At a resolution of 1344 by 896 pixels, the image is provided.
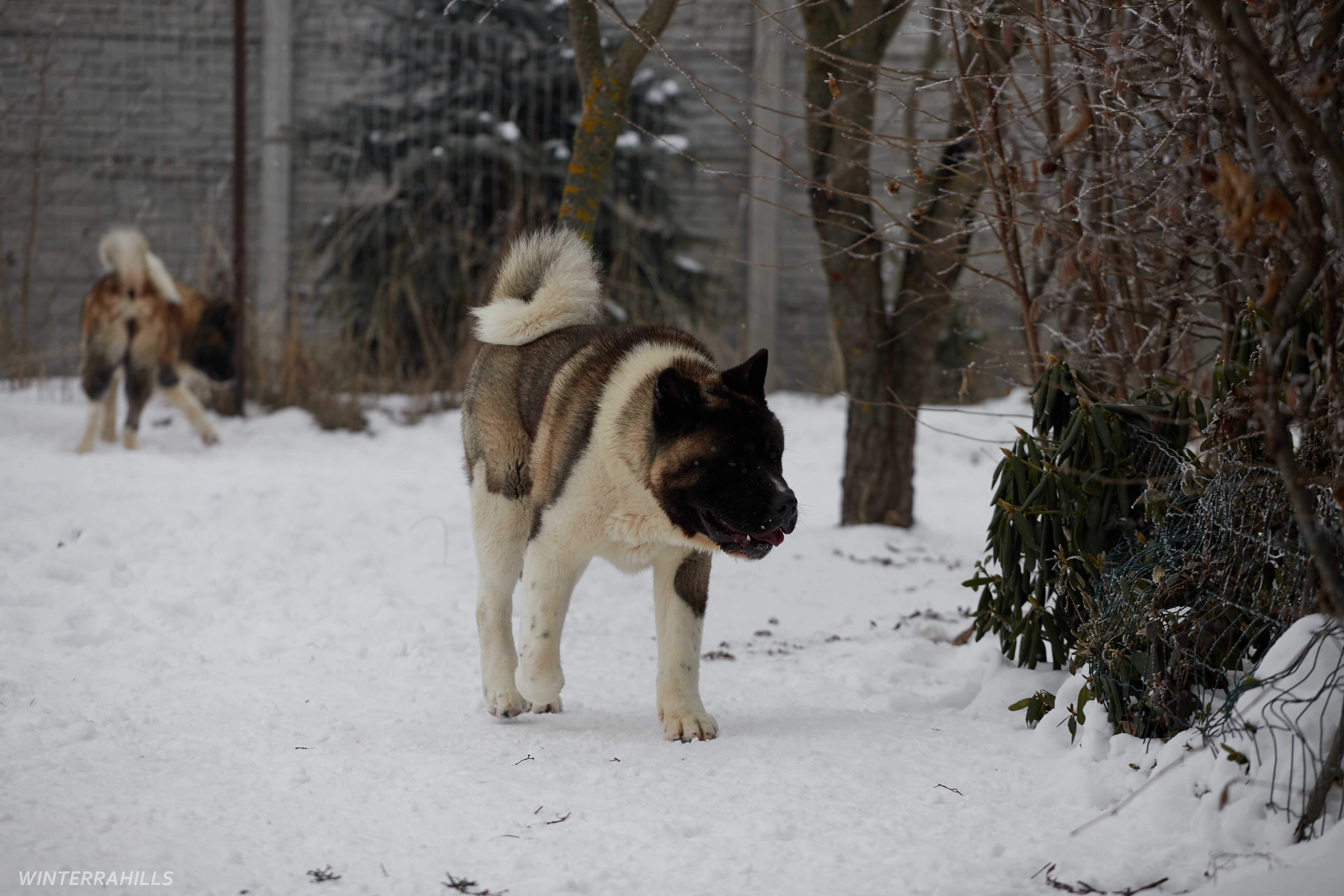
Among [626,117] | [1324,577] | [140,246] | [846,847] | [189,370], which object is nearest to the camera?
[1324,577]

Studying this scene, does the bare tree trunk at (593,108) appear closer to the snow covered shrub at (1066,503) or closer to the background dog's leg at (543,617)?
the background dog's leg at (543,617)

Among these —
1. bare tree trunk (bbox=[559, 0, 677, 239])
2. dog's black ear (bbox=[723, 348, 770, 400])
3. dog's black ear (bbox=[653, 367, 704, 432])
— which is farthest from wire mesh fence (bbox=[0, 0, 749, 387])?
dog's black ear (bbox=[653, 367, 704, 432])

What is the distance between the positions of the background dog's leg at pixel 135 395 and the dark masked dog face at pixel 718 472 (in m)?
6.52

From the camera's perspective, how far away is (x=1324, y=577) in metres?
1.98

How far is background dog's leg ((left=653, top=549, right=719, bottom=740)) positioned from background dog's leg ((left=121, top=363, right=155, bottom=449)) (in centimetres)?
631

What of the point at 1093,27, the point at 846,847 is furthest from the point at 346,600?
the point at 1093,27

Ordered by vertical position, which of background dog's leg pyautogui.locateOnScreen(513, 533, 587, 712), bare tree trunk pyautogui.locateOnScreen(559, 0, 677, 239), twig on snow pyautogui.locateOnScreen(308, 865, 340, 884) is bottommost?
twig on snow pyautogui.locateOnScreen(308, 865, 340, 884)

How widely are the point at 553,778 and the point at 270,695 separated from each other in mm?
1281

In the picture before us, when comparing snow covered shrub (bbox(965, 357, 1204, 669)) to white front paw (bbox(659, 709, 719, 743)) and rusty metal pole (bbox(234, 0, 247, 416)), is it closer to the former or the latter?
white front paw (bbox(659, 709, 719, 743))

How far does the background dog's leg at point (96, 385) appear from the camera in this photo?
802 cm

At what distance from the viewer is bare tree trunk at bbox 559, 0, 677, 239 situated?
5172mm

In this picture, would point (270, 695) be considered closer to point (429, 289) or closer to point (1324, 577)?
point (1324, 577)

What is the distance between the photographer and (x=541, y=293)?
3879 millimetres

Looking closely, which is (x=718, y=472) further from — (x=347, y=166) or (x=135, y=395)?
(x=347, y=166)
